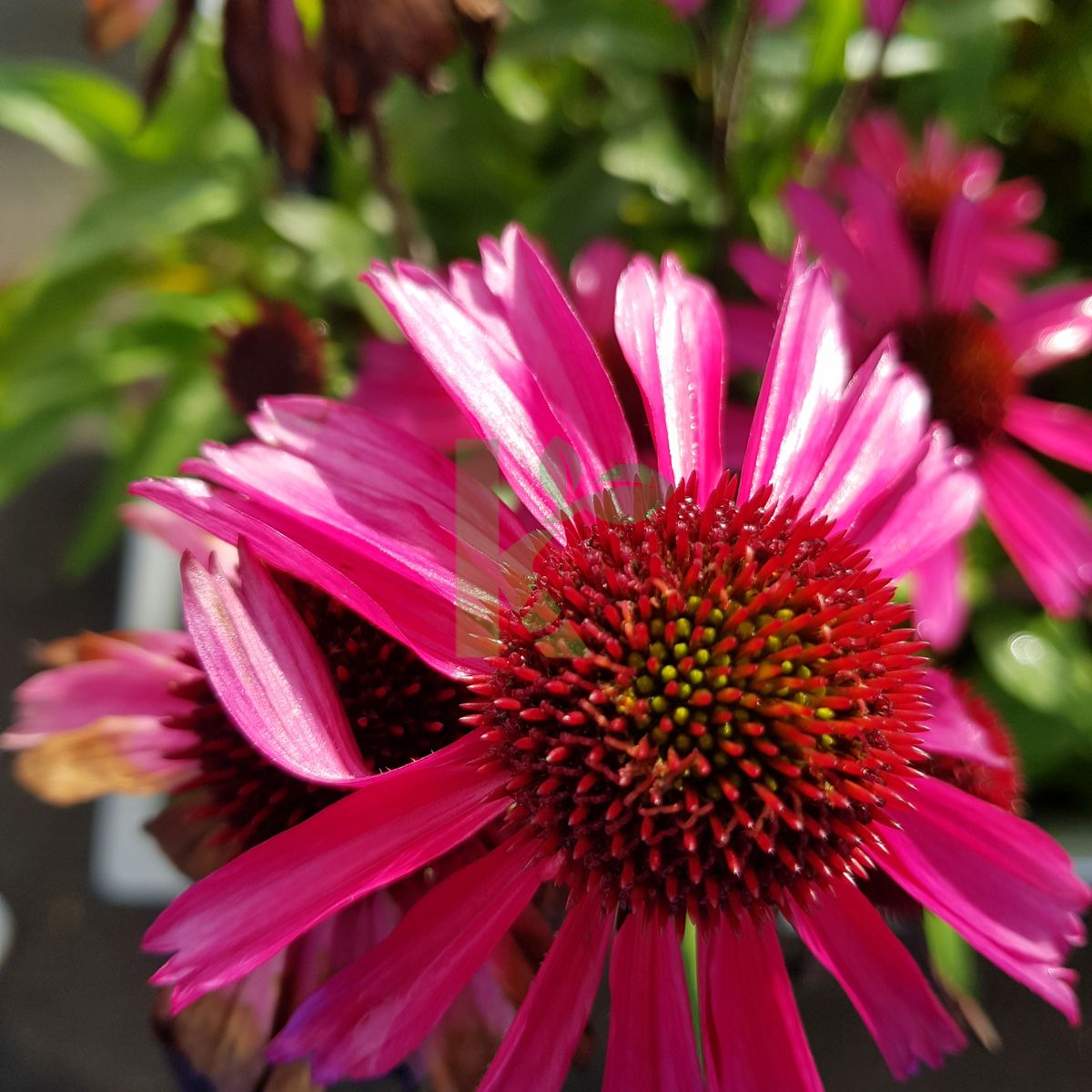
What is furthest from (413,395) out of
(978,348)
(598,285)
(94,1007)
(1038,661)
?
(94,1007)

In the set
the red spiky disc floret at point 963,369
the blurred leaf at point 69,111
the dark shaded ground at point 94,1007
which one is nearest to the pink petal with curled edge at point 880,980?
the red spiky disc floret at point 963,369

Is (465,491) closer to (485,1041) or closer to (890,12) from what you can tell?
(485,1041)

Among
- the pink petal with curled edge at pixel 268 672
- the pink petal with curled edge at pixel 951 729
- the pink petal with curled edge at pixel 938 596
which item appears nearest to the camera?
the pink petal with curled edge at pixel 268 672

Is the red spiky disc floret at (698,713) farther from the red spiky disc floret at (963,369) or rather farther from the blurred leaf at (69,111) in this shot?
the blurred leaf at (69,111)

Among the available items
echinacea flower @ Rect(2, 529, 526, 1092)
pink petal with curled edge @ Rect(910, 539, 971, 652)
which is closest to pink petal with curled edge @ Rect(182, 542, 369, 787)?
echinacea flower @ Rect(2, 529, 526, 1092)

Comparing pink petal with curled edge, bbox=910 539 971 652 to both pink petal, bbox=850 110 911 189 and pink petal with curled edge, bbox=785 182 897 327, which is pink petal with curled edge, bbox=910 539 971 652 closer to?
pink petal with curled edge, bbox=785 182 897 327

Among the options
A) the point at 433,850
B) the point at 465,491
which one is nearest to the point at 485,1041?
the point at 433,850
